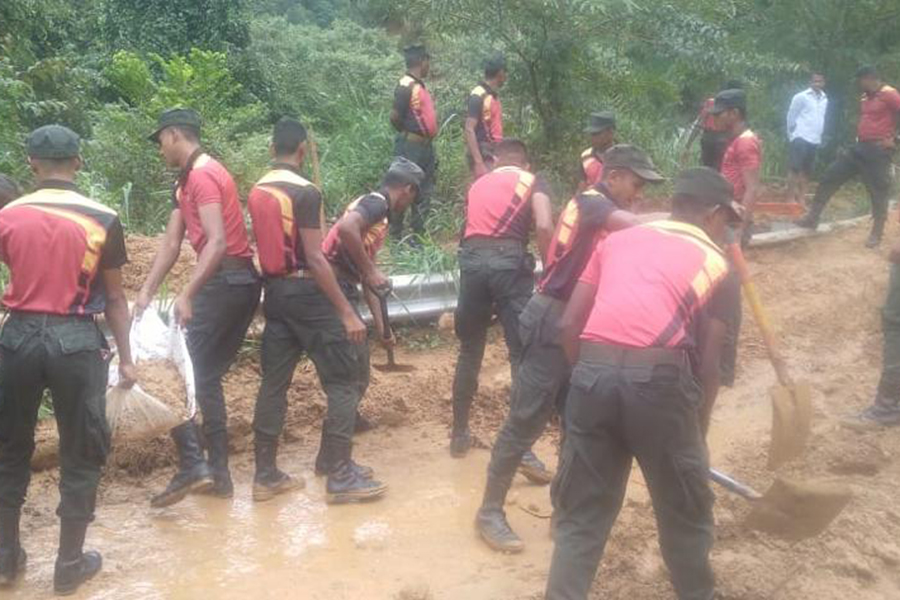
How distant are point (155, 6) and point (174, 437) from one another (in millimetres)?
10223

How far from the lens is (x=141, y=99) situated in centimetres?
1075

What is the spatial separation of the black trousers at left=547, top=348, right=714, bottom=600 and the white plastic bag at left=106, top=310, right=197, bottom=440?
6.92 feet

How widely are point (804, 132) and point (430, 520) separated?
9060mm

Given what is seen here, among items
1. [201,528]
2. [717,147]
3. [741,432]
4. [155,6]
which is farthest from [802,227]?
[155,6]

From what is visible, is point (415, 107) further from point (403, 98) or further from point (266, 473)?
point (266, 473)

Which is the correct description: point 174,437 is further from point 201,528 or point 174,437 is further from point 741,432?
point 741,432

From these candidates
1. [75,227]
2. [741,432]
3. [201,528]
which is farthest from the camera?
[741,432]

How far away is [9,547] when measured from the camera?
16.3 feet

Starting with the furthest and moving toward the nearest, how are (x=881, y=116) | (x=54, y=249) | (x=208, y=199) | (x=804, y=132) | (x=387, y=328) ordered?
1. (x=804, y=132)
2. (x=881, y=116)
3. (x=387, y=328)
4. (x=208, y=199)
5. (x=54, y=249)

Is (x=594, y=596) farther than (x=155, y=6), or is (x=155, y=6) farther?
(x=155, y=6)

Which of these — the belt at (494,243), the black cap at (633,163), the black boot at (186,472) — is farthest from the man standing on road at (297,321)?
the black cap at (633,163)

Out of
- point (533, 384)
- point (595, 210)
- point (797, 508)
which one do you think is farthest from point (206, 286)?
point (797, 508)

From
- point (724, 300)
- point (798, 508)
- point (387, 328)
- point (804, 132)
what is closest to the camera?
point (724, 300)

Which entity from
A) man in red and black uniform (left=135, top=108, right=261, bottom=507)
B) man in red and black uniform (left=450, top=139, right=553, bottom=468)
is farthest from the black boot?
man in red and black uniform (left=450, top=139, right=553, bottom=468)
